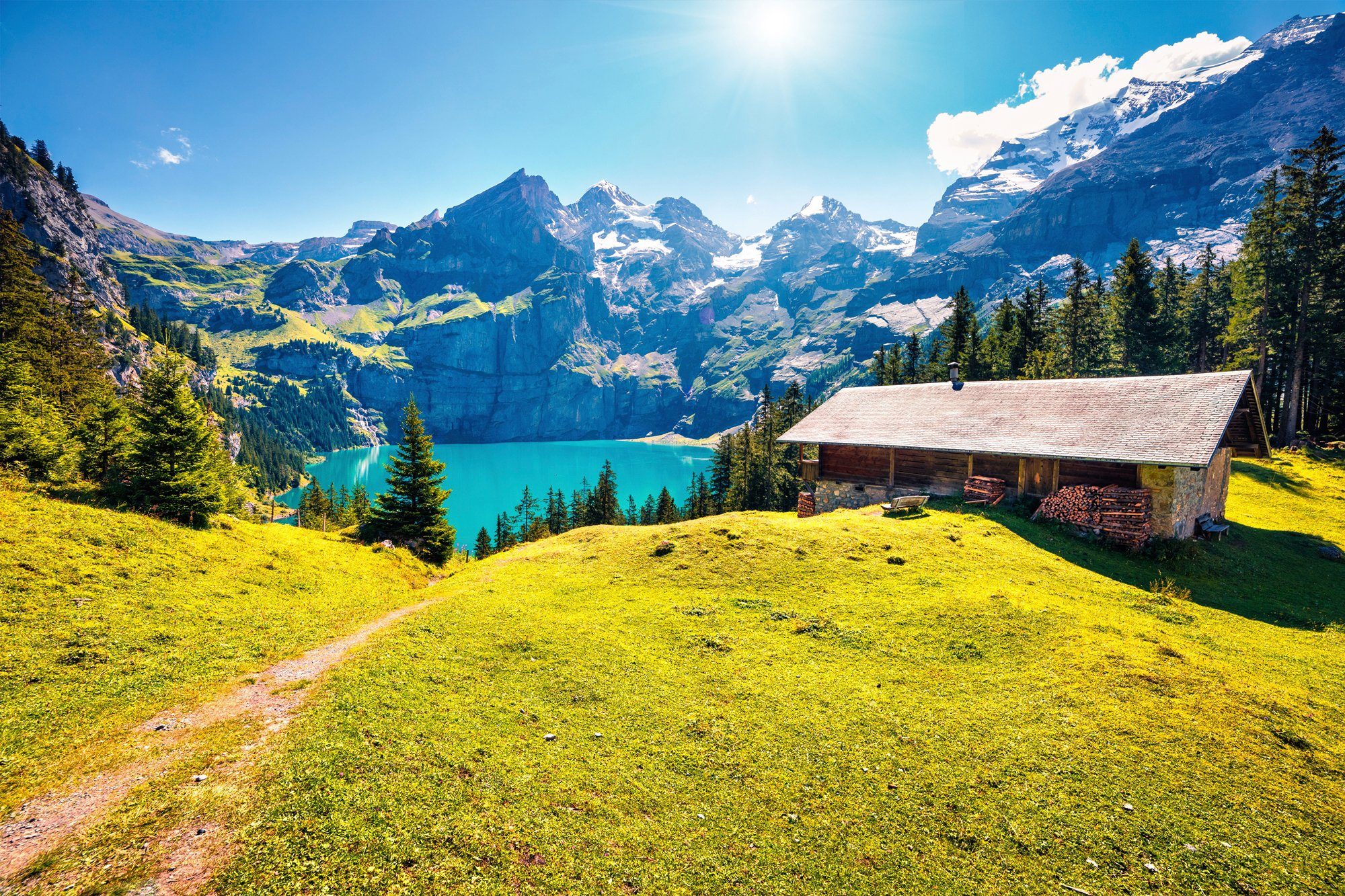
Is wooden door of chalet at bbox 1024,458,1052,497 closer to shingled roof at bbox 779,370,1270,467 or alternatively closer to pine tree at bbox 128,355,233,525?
shingled roof at bbox 779,370,1270,467

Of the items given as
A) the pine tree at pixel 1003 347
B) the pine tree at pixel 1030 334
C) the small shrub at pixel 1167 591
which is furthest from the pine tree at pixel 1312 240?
the small shrub at pixel 1167 591

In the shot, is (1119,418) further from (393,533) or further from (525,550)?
(393,533)

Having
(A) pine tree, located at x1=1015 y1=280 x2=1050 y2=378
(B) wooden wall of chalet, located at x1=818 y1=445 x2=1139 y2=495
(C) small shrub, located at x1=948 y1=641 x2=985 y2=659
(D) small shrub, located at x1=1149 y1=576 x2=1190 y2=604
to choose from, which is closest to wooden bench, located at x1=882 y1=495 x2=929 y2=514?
(B) wooden wall of chalet, located at x1=818 y1=445 x2=1139 y2=495

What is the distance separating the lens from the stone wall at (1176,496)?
22.8 metres

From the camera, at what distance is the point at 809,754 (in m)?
9.55

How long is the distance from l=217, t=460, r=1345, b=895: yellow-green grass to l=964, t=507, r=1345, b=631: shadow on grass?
1.16 feet

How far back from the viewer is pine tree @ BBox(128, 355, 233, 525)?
19.8 m

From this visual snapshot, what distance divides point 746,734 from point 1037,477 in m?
25.6

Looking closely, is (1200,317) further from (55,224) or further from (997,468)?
(55,224)

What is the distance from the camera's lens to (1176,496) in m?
23.0

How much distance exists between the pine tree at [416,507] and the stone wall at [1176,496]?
1510 inches

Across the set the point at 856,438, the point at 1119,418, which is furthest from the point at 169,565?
the point at 1119,418

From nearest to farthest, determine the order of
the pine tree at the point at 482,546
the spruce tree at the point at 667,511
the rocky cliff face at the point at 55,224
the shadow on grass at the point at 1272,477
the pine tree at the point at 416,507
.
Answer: the pine tree at the point at 416,507 → the shadow on grass at the point at 1272,477 → the pine tree at the point at 482,546 → the spruce tree at the point at 667,511 → the rocky cliff face at the point at 55,224

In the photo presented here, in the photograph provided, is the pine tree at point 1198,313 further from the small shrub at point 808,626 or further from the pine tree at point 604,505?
the pine tree at point 604,505
